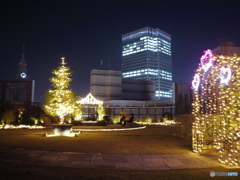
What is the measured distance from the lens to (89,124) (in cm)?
2175

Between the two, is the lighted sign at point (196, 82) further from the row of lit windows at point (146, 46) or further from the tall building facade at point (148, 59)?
the row of lit windows at point (146, 46)

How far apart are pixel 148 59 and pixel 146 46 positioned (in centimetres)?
1088

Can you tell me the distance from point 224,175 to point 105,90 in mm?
69249

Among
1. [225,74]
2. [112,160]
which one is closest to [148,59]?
[225,74]

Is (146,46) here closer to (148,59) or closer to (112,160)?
(148,59)

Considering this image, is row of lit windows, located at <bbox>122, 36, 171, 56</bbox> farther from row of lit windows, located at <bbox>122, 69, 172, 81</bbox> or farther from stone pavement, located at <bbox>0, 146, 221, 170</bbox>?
stone pavement, located at <bbox>0, 146, 221, 170</bbox>

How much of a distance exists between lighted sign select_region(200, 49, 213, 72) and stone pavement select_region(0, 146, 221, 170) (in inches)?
131

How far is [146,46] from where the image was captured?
167 metres

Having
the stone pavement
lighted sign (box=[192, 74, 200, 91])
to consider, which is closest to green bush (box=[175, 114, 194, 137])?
lighted sign (box=[192, 74, 200, 91])

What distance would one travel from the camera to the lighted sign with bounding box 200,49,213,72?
8.15 meters

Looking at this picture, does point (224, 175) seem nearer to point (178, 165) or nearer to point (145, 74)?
point (178, 165)

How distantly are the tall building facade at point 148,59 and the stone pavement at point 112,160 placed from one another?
155m

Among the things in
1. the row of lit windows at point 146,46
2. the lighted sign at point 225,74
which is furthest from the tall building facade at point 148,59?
the lighted sign at point 225,74

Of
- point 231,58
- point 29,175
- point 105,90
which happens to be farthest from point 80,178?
point 105,90
